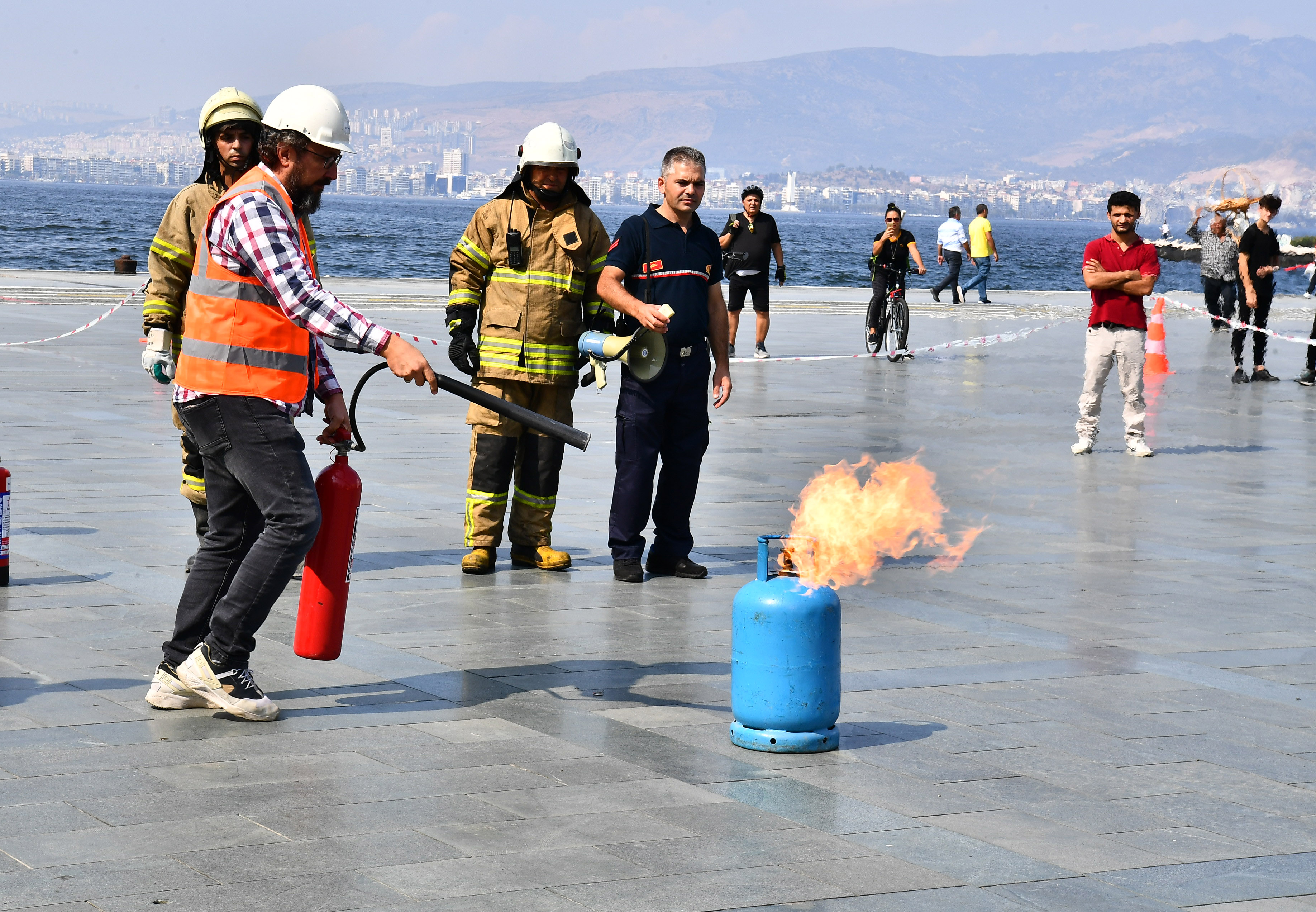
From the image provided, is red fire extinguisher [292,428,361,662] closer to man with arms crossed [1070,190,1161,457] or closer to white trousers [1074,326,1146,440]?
man with arms crossed [1070,190,1161,457]

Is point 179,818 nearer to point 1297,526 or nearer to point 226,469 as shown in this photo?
point 226,469

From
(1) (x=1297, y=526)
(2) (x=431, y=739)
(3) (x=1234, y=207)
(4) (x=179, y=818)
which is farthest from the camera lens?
(3) (x=1234, y=207)

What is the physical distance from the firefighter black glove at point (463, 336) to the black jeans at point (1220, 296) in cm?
1617

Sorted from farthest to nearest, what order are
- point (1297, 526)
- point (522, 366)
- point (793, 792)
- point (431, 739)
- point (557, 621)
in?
point (1297, 526)
point (522, 366)
point (557, 621)
point (431, 739)
point (793, 792)

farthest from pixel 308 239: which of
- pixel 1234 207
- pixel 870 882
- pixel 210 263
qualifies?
pixel 1234 207

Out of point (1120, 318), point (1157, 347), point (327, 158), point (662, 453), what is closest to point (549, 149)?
point (662, 453)

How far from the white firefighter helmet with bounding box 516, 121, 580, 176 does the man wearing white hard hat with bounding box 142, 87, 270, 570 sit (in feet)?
4.78

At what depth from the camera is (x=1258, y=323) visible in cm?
1950

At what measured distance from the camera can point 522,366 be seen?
8.29 m

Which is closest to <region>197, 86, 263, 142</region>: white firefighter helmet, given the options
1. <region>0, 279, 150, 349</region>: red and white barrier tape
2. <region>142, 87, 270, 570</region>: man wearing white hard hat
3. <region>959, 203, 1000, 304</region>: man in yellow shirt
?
<region>142, 87, 270, 570</region>: man wearing white hard hat

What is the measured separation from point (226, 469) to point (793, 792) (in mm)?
2116

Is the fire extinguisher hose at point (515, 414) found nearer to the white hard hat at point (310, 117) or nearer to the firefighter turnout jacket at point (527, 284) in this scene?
the white hard hat at point (310, 117)

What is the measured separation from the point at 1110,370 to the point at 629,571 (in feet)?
20.9

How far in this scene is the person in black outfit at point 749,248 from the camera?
19.9 meters
